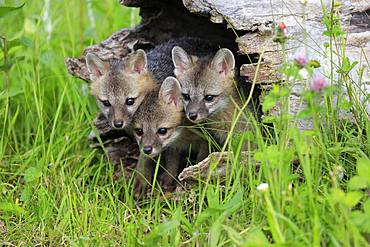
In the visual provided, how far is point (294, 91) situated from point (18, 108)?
2.13m

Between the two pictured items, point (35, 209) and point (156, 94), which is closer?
point (35, 209)

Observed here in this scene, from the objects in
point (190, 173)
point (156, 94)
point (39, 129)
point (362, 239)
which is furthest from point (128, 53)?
point (362, 239)

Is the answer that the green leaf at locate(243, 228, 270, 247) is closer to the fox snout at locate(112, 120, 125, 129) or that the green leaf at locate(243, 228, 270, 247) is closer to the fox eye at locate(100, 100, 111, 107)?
the fox snout at locate(112, 120, 125, 129)

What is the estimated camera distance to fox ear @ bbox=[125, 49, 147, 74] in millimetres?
4973

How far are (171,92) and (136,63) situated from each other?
52cm

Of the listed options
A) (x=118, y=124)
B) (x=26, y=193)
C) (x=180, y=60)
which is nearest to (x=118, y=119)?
(x=118, y=124)

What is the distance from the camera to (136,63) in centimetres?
504

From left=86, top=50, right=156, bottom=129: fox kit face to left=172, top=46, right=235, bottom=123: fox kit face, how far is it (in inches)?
14.0

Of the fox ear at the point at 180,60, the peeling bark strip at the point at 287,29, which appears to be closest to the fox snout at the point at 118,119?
the fox ear at the point at 180,60

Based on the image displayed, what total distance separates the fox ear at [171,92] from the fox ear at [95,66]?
585mm

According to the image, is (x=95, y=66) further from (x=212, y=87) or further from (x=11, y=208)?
(x=11, y=208)

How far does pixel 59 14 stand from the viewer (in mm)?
6629

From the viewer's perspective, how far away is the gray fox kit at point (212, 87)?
4633 mm

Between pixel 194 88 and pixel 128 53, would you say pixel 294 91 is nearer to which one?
pixel 194 88
